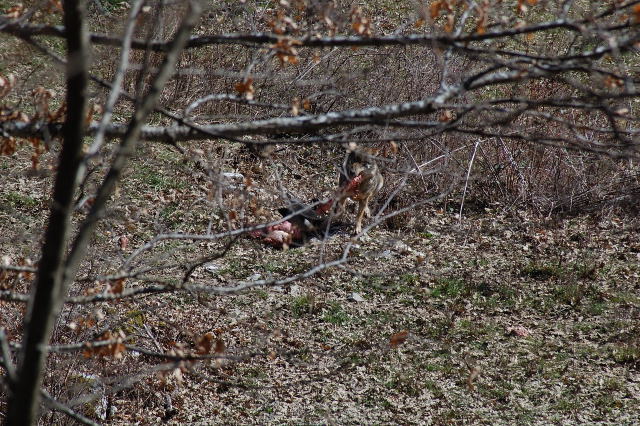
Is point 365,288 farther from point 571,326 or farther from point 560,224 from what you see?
point 560,224

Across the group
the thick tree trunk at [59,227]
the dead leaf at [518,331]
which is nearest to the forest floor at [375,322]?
the dead leaf at [518,331]

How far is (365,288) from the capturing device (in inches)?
311

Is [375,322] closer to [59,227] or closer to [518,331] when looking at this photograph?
[518,331]

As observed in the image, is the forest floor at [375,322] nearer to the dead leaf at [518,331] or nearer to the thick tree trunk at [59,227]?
the dead leaf at [518,331]

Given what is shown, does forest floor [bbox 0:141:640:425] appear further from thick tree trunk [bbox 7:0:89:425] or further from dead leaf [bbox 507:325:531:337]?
thick tree trunk [bbox 7:0:89:425]

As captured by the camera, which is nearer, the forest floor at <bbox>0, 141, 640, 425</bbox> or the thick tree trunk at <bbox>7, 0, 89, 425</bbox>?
the thick tree trunk at <bbox>7, 0, 89, 425</bbox>

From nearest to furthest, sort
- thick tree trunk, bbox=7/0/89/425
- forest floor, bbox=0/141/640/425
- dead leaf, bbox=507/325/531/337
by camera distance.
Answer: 1. thick tree trunk, bbox=7/0/89/425
2. forest floor, bbox=0/141/640/425
3. dead leaf, bbox=507/325/531/337

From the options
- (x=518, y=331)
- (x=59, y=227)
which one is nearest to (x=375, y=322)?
(x=518, y=331)

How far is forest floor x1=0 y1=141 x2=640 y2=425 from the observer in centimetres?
598

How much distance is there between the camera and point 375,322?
7277 millimetres

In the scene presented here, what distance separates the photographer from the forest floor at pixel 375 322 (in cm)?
598

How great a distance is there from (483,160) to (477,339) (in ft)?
10.6

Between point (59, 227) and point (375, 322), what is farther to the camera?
point (375, 322)

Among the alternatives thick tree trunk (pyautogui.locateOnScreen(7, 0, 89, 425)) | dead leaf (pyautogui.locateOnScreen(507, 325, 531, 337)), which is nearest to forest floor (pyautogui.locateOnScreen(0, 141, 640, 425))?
dead leaf (pyautogui.locateOnScreen(507, 325, 531, 337))
